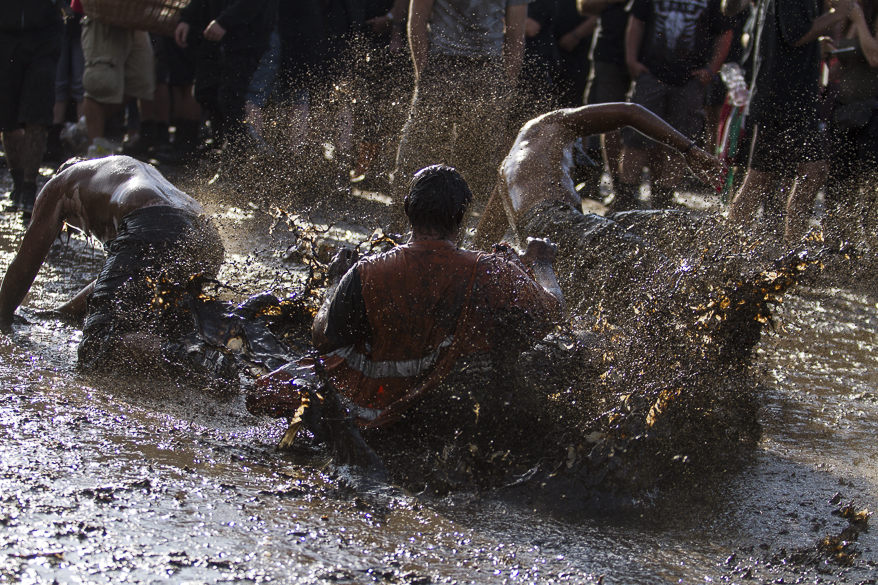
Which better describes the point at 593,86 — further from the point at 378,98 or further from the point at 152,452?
the point at 152,452

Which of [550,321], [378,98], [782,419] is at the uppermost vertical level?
[378,98]

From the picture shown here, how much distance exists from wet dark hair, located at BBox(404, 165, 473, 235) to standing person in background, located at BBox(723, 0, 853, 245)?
2769mm

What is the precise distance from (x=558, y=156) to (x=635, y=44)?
2.71m

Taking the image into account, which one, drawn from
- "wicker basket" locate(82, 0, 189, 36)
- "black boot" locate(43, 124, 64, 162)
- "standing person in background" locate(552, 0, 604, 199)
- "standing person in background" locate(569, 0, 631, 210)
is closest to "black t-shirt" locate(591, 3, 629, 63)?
"standing person in background" locate(569, 0, 631, 210)

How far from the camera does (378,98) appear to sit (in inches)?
269

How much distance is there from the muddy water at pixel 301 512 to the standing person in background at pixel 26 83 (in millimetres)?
3659

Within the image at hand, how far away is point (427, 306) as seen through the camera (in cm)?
262

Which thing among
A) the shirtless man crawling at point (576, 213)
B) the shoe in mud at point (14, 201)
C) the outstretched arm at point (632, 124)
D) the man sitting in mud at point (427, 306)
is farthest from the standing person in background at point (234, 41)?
the man sitting in mud at point (427, 306)

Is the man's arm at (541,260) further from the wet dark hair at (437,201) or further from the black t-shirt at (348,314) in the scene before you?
the black t-shirt at (348,314)

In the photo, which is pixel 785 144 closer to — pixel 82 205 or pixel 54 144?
pixel 82 205

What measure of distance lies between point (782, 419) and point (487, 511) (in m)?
1.58

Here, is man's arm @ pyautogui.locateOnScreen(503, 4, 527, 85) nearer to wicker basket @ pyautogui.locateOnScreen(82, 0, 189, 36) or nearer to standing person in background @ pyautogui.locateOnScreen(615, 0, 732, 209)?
standing person in background @ pyautogui.locateOnScreen(615, 0, 732, 209)

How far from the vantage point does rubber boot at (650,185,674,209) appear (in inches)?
243

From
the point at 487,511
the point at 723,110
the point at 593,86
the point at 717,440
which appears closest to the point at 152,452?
the point at 487,511
